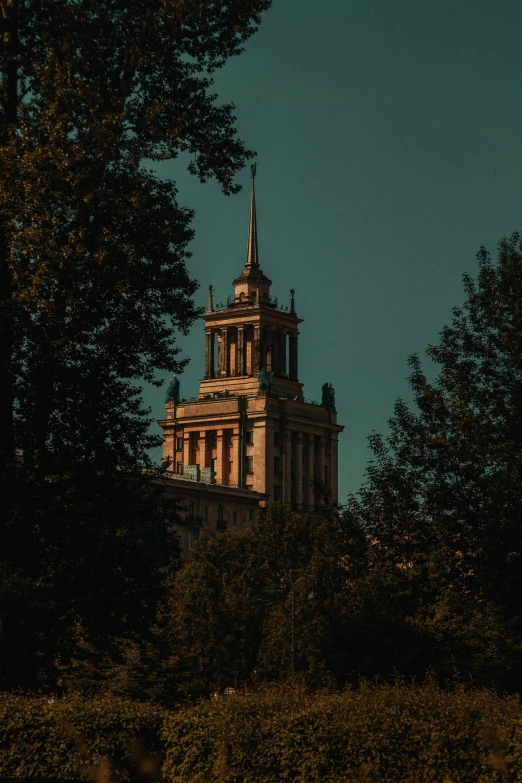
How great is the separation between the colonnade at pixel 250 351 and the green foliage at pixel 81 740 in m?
154

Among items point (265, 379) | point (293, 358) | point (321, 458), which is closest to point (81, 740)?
point (265, 379)

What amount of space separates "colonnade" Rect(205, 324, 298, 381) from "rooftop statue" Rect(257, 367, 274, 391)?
7051 mm

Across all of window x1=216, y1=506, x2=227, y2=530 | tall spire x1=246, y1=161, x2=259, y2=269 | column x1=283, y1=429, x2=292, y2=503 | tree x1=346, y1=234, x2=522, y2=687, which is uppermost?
tall spire x1=246, y1=161, x2=259, y2=269

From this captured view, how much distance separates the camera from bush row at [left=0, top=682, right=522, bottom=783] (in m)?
15.8

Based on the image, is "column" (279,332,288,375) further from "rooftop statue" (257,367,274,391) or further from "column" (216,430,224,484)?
"column" (216,430,224,484)

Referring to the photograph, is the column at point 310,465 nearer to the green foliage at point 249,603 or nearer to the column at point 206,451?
the column at point 206,451

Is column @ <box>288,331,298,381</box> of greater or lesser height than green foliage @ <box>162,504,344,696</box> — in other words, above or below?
above

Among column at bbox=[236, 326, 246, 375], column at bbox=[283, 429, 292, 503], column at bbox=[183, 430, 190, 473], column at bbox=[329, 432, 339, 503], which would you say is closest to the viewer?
column at bbox=[283, 429, 292, 503]

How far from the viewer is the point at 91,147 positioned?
87.8ft

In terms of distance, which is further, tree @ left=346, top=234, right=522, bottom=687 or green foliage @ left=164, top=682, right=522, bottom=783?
tree @ left=346, top=234, right=522, bottom=687

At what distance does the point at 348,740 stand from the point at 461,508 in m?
17.1

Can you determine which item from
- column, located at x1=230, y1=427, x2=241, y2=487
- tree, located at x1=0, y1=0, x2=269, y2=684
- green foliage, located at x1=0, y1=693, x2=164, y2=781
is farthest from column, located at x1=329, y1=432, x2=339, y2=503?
green foliage, located at x1=0, y1=693, x2=164, y2=781

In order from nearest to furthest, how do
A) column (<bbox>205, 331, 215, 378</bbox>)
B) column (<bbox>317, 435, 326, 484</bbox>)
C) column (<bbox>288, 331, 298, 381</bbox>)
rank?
column (<bbox>317, 435, 326, 484</bbox>) → column (<bbox>205, 331, 215, 378</bbox>) → column (<bbox>288, 331, 298, 381</bbox>)

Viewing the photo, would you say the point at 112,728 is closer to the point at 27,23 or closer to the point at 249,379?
the point at 27,23
